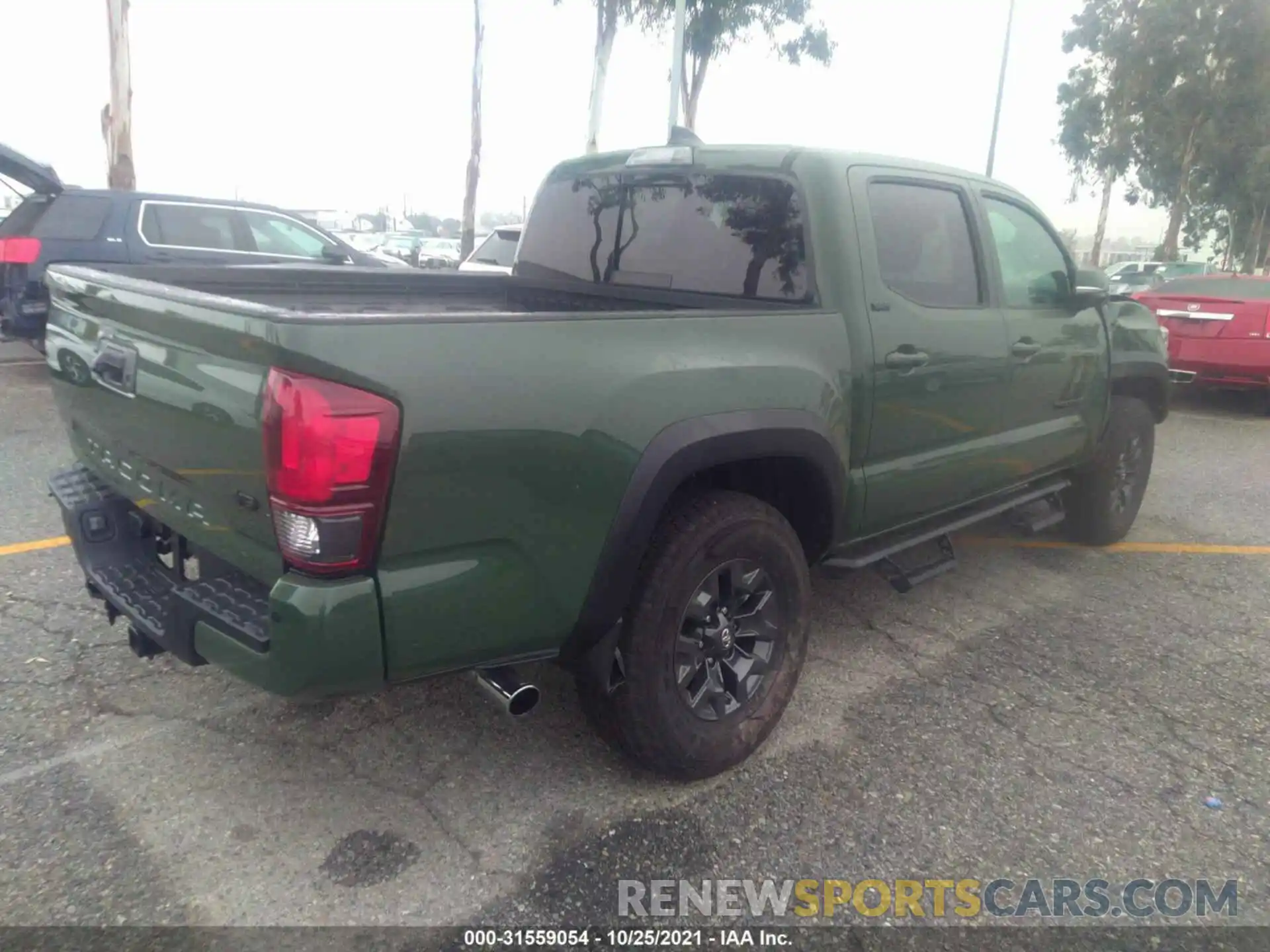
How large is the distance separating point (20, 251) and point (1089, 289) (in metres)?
7.95

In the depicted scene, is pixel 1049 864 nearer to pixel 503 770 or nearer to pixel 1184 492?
pixel 503 770

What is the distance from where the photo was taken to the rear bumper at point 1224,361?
30.6ft

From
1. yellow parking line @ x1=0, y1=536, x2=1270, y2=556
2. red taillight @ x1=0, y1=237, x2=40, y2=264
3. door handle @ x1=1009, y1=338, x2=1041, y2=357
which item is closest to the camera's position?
door handle @ x1=1009, y1=338, x2=1041, y2=357

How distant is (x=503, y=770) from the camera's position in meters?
2.95

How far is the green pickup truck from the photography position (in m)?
2.10

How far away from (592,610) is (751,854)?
31.4 inches

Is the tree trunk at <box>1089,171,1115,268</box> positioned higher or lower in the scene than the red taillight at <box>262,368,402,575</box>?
higher

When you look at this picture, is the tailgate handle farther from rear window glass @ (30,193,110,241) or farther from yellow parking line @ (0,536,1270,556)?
rear window glass @ (30,193,110,241)

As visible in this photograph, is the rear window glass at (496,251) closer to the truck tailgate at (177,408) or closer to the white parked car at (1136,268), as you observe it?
the truck tailgate at (177,408)

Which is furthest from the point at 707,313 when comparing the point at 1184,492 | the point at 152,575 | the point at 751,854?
the point at 1184,492

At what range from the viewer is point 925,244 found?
3635 mm

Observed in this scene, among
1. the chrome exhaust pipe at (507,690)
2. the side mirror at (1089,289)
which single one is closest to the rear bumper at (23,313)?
the chrome exhaust pipe at (507,690)

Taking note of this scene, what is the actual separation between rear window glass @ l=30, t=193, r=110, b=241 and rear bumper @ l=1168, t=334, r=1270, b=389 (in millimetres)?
9758

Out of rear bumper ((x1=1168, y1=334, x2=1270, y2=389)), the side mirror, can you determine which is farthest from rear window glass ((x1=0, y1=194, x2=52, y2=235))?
rear bumper ((x1=1168, y1=334, x2=1270, y2=389))
